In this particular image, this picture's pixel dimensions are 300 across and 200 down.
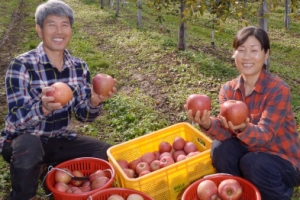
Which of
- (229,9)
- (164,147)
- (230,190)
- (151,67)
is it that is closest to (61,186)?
(164,147)

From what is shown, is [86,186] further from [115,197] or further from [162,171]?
[162,171]

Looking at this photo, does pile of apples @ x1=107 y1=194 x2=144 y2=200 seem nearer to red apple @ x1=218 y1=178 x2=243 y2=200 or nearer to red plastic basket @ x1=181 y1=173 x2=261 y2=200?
red plastic basket @ x1=181 y1=173 x2=261 y2=200

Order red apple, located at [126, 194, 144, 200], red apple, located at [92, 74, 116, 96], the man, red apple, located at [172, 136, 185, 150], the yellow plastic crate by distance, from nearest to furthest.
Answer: red apple, located at [126, 194, 144, 200]
the man
the yellow plastic crate
red apple, located at [92, 74, 116, 96]
red apple, located at [172, 136, 185, 150]

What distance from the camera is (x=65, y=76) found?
318 centimetres

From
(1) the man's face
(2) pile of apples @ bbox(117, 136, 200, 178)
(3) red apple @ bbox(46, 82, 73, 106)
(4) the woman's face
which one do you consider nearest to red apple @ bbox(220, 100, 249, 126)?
(4) the woman's face

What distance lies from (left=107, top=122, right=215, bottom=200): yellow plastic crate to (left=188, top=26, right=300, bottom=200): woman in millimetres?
207

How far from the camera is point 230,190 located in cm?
260

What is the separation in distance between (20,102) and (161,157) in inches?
53.4

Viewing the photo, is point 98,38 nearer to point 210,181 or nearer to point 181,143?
point 181,143

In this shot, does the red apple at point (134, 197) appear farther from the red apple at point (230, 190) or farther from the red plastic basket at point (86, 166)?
the red apple at point (230, 190)

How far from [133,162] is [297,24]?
1328 centimetres

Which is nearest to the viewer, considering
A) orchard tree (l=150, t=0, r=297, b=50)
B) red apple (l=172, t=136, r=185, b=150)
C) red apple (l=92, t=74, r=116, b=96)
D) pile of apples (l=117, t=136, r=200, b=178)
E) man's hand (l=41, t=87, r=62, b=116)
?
man's hand (l=41, t=87, r=62, b=116)

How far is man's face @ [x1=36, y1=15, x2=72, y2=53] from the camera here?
2979mm

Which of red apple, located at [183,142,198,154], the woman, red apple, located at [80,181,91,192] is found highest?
the woman
